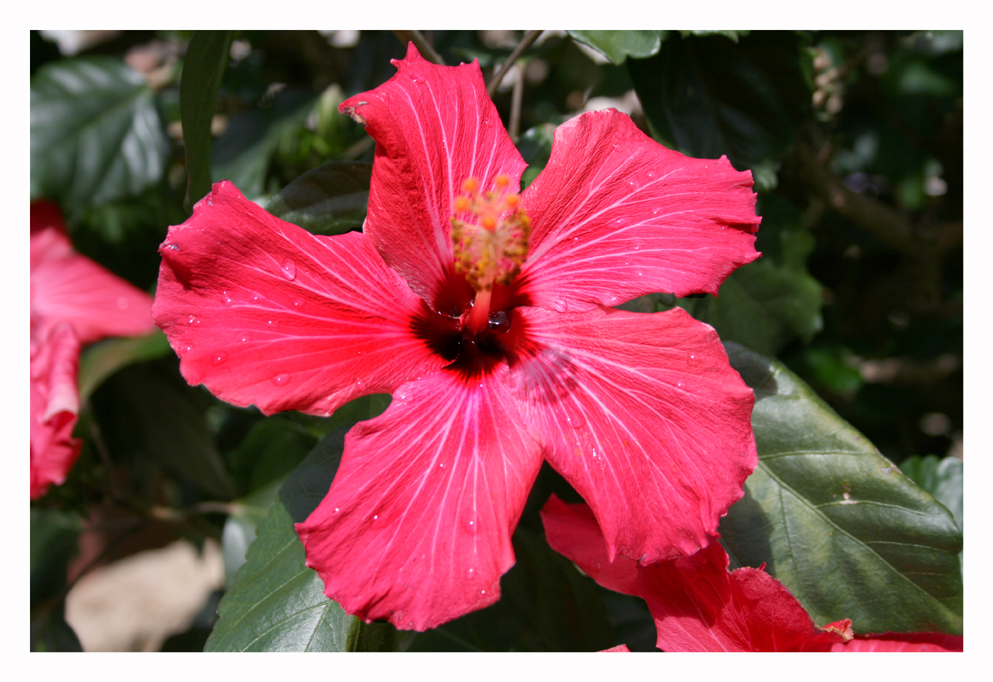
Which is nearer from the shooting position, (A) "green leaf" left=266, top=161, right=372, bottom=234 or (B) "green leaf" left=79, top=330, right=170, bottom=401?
(A) "green leaf" left=266, top=161, right=372, bottom=234

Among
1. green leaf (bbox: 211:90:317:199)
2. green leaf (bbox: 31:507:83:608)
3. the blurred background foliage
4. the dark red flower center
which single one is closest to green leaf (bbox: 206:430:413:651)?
the blurred background foliage

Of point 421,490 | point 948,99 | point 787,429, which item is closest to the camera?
point 421,490

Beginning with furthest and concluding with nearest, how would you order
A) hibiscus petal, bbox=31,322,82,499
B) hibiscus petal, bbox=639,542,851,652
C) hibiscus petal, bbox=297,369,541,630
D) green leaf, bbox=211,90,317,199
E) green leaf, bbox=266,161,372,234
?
green leaf, bbox=211,90,317,199
hibiscus petal, bbox=31,322,82,499
green leaf, bbox=266,161,372,234
hibiscus petal, bbox=639,542,851,652
hibiscus petal, bbox=297,369,541,630

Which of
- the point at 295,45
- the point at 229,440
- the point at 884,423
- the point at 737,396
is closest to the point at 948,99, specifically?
the point at 884,423

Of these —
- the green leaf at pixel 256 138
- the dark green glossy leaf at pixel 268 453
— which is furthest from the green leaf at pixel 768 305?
the green leaf at pixel 256 138

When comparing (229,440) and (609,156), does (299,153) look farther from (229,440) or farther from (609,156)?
(609,156)

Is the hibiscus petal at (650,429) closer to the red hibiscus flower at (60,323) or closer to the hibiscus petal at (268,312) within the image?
the hibiscus petal at (268,312)

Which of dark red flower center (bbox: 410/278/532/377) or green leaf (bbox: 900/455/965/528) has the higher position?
dark red flower center (bbox: 410/278/532/377)

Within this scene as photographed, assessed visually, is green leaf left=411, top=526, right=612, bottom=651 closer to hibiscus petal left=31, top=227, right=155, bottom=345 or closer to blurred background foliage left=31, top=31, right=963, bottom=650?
blurred background foliage left=31, top=31, right=963, bottom=650
